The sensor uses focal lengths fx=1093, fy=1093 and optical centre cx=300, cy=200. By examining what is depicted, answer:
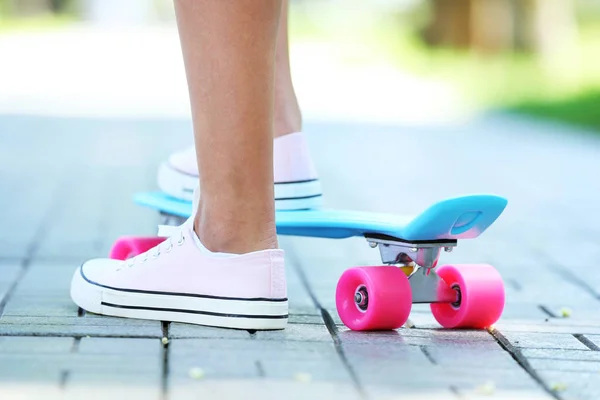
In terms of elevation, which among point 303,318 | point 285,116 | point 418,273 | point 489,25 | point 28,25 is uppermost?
point 28,25

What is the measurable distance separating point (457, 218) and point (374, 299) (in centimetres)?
23

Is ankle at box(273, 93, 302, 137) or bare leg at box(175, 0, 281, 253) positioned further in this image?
ankle at box(273, 93, 302, 137)

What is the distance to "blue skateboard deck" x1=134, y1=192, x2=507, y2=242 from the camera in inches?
80.5

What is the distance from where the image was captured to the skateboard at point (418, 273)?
83.1 inches

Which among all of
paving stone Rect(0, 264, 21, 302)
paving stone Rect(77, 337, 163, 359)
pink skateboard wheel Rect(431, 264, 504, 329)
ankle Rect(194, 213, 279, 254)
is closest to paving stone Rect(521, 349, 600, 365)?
pink skateboard wheel Rect(431, 264, 504, 329)

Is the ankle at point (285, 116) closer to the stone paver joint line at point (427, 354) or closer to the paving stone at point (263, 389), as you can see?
the stone paver joint line at point (427, 354)

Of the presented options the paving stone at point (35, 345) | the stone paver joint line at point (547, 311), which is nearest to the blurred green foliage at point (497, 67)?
the stone paver joint line at point (547, 311)

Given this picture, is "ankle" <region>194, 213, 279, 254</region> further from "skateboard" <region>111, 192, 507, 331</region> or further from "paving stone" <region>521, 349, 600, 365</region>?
"paving stone" <region>521, 349, 600, 365</region>

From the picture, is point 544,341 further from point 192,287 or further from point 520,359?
point 192,287

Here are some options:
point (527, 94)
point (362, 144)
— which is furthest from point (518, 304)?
point (527, 94)

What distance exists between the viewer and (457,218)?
2107 millimetres

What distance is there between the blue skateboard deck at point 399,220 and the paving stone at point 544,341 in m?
0.24

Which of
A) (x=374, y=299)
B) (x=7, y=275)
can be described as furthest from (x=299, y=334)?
(x=7, y=275)

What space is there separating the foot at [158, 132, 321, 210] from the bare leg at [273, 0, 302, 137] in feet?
0.13
